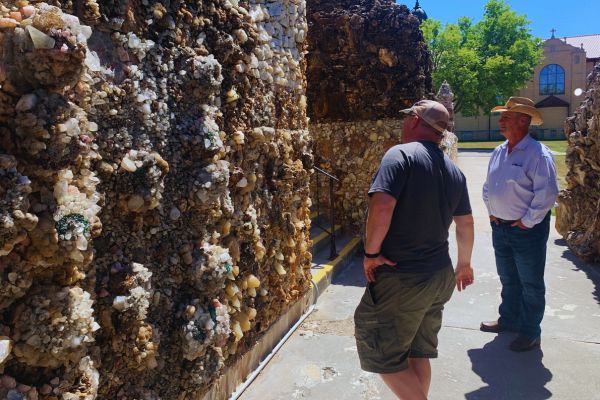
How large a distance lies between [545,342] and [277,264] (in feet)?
7.05

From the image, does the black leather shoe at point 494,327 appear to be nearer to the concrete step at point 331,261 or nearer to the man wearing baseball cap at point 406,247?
the concrete step at point 331,261

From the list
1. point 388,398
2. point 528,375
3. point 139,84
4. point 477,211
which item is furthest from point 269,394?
point 477,211

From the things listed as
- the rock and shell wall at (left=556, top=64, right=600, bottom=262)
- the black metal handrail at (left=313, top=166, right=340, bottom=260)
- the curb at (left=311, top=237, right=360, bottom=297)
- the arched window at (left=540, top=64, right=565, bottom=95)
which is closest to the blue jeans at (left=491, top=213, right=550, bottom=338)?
the curb at (left=311, top=237, right=360, bottom=297)

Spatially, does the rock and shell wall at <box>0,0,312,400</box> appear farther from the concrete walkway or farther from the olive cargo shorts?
the olive cargo shorts

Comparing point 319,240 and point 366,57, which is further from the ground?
point 366,57

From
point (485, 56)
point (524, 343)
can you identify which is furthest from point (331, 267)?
point (485, 56)

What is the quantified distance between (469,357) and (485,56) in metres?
36.9

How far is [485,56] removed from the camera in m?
36.6

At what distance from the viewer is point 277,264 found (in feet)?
11.8

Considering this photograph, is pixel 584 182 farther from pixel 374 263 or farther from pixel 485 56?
pixel 485 56

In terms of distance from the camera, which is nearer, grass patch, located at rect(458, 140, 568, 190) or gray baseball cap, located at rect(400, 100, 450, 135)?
gray baseball cap, located at rect(400, 100, 450, 135)

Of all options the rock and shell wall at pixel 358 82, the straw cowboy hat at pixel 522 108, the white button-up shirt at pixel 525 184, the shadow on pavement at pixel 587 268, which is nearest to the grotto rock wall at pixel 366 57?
the rock and shell wall at pixel 358 82

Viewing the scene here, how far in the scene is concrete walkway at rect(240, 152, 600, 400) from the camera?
10.4 ft

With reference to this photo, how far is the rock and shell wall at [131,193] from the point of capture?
1.44m
